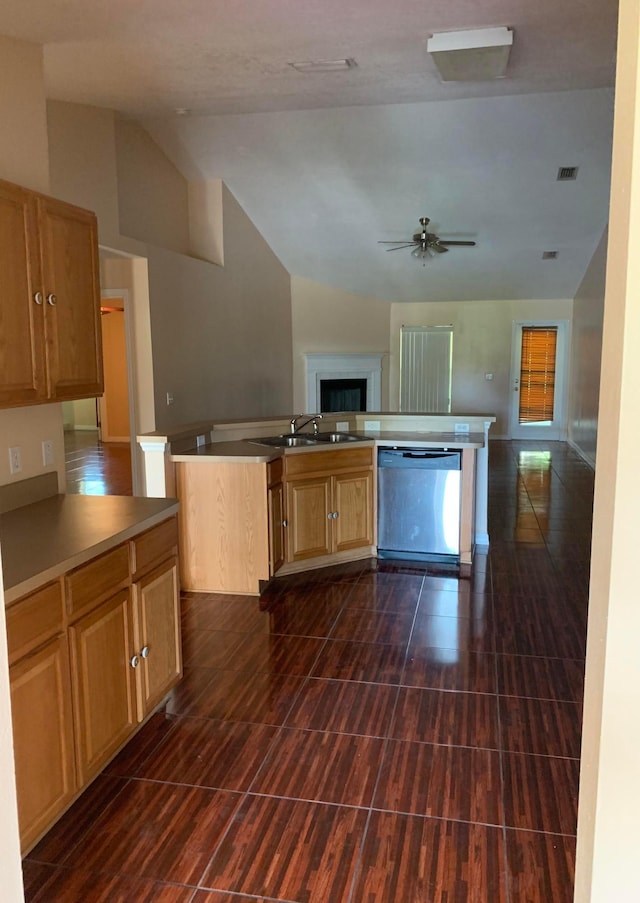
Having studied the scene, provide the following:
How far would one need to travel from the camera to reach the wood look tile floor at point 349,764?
185cm

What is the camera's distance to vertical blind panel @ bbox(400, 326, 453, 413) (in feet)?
35.9

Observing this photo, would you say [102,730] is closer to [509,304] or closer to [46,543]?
[46,543]

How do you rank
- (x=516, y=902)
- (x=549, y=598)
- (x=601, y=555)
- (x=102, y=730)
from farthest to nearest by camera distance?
(x=549, y=598), (x=102, y=730), (x=516, y=902), (x=601, y=555)

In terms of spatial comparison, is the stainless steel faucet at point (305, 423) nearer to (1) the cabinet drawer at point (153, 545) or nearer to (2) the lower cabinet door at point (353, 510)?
(2) the lower cabinet door at point (353, 510)

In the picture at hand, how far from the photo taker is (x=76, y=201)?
4.75 meters

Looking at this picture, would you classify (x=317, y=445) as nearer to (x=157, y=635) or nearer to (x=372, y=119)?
(x=157, y=635)

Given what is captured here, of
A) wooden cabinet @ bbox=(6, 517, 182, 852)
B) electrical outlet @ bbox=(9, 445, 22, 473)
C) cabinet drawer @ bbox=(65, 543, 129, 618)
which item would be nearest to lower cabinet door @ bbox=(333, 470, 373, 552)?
wooden cabinet @ bbox=(6, 517, 182, 852)

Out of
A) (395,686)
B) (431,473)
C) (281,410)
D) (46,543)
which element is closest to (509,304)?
(281,410)

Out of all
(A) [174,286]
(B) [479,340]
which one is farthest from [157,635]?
(B) [479,340]

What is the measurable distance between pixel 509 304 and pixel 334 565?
7707mm

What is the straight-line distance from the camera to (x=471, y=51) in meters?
3.09

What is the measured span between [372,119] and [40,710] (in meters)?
5.12

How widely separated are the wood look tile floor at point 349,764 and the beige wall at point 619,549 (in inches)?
38.1

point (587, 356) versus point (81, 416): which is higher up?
point (587, 356)
